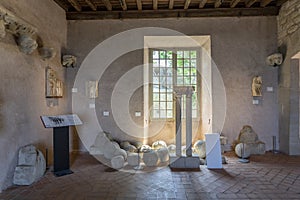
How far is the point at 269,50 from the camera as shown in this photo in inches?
222

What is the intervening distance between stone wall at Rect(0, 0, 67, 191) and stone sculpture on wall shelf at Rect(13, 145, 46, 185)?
0.08 m

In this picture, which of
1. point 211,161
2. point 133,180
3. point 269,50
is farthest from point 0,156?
point 269,50

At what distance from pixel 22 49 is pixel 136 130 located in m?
3.07

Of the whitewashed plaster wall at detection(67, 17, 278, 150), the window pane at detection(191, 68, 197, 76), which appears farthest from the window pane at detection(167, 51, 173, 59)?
the whitewashed plaster wall at detection(67, 17, 278, 150)

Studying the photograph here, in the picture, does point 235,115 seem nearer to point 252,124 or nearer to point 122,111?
point 252,124

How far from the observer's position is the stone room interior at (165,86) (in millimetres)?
4371

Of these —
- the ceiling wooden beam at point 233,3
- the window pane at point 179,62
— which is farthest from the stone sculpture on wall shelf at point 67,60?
the ceiling wooden beam at point 233,3

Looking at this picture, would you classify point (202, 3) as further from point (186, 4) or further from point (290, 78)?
point (290, 78)

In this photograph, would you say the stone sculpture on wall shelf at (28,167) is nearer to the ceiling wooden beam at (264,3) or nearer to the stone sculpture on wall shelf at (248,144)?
the stone sculpture on wall shelf at (248,144)

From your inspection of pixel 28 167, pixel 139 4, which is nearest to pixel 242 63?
pixel 139 4

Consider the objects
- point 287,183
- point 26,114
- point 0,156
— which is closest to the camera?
point 0,156

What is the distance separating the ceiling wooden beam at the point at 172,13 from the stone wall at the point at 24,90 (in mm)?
814

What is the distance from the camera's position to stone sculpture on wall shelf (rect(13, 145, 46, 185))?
3471 mm

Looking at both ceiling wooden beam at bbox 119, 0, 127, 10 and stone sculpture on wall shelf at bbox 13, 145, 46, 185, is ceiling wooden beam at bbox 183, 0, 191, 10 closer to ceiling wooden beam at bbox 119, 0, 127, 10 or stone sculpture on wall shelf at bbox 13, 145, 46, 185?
ceiling wooden beam at bbox 119, 0, 127, 10
